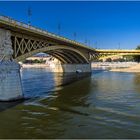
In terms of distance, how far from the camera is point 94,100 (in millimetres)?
34875

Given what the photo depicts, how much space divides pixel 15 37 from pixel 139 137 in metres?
27.9

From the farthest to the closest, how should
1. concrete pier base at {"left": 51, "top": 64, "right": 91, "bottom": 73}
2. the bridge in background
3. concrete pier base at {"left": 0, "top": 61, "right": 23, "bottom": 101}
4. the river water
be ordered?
concrete pier base at {"left": 51, "top": 64, "right": 91, "bottom": 73}
the bridge in background
concrete pier base at {"left": 0, "top": 61, "right": 23, "bottom": 101}
the river water

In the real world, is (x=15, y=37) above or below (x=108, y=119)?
above

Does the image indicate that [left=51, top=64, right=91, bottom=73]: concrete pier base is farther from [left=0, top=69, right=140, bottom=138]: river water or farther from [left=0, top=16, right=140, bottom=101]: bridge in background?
[left=0, top=69, right=140, bottom=138]: river water

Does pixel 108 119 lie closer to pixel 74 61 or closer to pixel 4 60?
pixel 4 60

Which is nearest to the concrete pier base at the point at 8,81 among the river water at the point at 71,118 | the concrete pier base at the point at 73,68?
the river water at the point at 71,118

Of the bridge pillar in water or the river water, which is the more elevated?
the bridge pillar in water

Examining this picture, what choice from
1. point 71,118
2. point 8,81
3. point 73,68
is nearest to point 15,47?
point 8,81

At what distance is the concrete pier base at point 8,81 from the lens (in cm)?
3216

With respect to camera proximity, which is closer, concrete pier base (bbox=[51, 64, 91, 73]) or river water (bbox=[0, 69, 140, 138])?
river water (bbox=[0, 69, 140, 138])

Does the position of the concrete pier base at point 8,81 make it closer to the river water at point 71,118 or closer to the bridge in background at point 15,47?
the bridge in background at point 15,47

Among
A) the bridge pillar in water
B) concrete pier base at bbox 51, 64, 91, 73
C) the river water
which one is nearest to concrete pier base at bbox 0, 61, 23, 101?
the bridge pillar in water

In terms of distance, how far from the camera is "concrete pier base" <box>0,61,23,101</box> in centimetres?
3216

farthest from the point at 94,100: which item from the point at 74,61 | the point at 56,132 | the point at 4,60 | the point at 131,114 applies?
the point at 74,61
